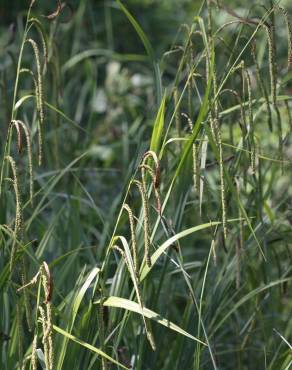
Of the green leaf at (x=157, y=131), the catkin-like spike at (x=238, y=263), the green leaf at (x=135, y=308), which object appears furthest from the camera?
the catkin-like spike at (x=238, y=263)

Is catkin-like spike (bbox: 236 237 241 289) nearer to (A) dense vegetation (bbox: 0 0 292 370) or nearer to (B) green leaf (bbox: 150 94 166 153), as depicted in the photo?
(A) dense vegetation (bbox: 0 0 292 370)

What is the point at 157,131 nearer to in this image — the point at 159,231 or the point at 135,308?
the point at 135,308

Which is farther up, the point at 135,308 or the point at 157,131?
the point at 157,131

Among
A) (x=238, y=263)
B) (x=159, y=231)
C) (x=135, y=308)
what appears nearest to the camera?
(x=135, y=308)

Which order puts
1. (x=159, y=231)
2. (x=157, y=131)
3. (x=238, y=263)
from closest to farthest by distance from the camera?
(x=157, y=131), (x=238, y=263), (x=159, y=231)

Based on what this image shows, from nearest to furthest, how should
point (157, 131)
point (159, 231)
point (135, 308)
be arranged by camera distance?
1. point (135, 308)
2. point (157, 131)
3. point (159, 231)

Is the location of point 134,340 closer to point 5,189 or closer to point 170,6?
point 5,189

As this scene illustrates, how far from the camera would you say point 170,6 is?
16.8 ft

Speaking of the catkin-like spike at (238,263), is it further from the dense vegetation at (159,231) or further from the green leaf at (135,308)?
the green leaf at (135,308)

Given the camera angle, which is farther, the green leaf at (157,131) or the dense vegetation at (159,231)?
the green leaf at (157,131)

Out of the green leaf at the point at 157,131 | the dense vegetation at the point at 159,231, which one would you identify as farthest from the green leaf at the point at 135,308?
the green leaf at the point at 157,131

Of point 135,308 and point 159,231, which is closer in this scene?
point 135,308

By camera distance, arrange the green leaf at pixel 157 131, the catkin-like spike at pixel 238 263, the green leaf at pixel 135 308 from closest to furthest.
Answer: the green leaf at pixel 135 308 < the green leaf at pixel 157 131 < the catkin-like spike at pixel 238 263

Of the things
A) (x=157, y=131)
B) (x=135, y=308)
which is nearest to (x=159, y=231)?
(x=157, y=131)
